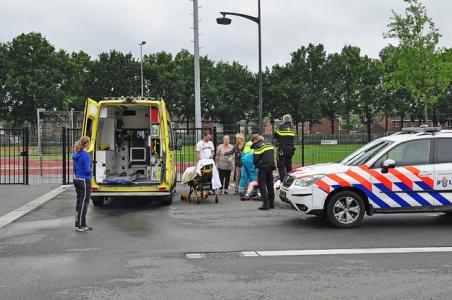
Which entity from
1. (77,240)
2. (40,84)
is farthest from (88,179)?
(40,84)

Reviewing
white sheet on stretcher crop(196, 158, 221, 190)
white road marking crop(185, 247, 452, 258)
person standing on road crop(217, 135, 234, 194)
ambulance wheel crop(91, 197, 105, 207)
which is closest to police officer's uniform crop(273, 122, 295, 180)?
person standing on road crop(217, 135, 234, 194)

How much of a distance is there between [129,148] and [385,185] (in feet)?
23.4

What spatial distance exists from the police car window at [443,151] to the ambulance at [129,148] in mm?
5688

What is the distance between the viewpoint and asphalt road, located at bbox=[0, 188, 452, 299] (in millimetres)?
5488

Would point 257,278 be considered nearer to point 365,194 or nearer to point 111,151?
point 365,194

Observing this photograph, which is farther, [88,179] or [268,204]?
[268,204]

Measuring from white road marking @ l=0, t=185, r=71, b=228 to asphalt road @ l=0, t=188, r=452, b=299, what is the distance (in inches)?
9.2

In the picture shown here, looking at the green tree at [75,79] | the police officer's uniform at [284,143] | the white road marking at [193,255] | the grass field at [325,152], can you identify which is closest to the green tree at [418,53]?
the grass field at [325,152]

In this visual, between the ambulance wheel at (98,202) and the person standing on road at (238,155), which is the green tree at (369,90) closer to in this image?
the person standing on road at (238,155)

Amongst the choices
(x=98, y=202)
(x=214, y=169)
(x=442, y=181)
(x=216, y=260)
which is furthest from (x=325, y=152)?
(x=216, y=260)

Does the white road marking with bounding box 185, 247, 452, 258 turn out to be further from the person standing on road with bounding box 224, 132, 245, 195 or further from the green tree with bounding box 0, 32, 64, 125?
the green tree with bounding box 0, 32, 64, 125

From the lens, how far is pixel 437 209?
30.1 ft

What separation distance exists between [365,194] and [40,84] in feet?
177

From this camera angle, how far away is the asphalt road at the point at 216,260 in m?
5.49
